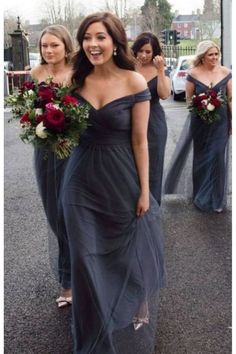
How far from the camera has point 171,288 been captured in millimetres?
3918

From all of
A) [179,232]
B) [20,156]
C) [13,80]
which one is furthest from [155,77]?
[13,80]

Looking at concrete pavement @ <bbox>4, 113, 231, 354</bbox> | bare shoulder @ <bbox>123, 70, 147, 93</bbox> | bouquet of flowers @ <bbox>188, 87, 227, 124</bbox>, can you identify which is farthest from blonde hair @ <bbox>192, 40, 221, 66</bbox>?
bare shoulder @ <bbox>123, 70, 147, 93</bbox>

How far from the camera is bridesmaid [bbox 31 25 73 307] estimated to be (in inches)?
142

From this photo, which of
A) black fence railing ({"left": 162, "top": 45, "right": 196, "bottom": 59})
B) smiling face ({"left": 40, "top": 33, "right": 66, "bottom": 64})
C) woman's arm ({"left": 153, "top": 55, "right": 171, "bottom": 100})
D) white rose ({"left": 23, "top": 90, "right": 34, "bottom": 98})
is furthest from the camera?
black fence railing ({"left": 162, "top": 45, "right": 196, "bottom": 59})

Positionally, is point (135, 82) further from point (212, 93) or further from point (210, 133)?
point (210, 133)

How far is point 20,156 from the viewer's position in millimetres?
10242

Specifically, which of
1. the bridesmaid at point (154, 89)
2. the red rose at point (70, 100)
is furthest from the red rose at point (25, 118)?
the bridesmaid at point (154, 89)

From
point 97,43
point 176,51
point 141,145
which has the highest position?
point 176,51

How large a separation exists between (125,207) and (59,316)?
1155 mm

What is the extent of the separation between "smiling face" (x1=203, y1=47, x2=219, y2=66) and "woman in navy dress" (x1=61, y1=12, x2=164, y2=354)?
300 cm

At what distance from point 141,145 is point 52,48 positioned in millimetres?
1397
